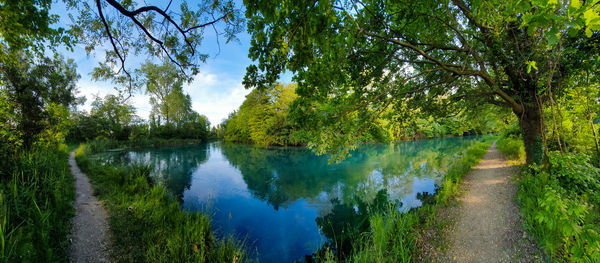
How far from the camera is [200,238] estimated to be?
137 inches

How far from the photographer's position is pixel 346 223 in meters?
5.11

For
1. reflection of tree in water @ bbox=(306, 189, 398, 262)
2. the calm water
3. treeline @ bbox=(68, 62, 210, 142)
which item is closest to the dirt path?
the calm water

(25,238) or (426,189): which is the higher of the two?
(25,238)

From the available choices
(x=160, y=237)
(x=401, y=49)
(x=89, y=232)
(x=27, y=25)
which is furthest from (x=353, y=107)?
(x=27, y=25)

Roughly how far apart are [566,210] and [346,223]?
12.6ft

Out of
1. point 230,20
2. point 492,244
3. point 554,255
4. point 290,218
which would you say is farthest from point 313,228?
point 230,20

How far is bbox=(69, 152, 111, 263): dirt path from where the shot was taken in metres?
2.96

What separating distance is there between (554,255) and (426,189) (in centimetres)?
504

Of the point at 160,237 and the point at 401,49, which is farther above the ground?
the point at 401,49

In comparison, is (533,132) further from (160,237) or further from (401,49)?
(160,237)

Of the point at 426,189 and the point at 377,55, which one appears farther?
the point at 426,189

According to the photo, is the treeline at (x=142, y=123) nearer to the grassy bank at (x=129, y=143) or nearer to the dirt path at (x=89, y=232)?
the grassy bank at (x=129, y=143)

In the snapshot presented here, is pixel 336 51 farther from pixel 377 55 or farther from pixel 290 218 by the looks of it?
pixel 290 218

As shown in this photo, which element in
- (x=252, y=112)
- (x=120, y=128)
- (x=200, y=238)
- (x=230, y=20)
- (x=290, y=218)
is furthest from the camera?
(x=252, y=112)
